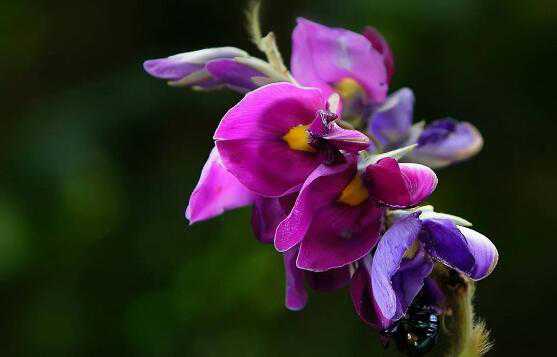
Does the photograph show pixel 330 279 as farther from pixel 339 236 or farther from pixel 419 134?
pixel 419 134

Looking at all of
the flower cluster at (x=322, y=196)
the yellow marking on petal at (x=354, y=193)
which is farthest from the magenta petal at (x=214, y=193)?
the yellow marking on petal at (x=354, y=193)

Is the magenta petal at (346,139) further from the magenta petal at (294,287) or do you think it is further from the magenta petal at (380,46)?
the magenta petal at (380,46)

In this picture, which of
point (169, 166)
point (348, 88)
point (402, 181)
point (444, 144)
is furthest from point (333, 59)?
point (169, 166)

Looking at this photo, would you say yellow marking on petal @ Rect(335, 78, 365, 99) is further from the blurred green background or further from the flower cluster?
the blurred green background

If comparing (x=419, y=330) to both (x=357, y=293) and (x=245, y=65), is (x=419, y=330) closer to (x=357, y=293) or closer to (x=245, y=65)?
(x=357, y=293)

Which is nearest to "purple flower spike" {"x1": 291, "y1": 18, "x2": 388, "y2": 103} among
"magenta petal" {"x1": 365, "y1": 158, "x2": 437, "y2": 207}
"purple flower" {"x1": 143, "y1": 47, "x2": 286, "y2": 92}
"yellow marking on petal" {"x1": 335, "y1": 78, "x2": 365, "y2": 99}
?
"yellow marking on petal" {"x1": 335, "y1": 78, "x2": 365, "y2": 99}
